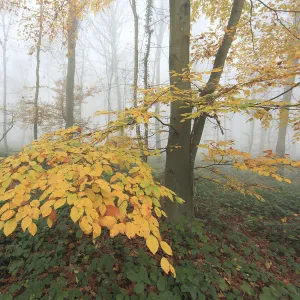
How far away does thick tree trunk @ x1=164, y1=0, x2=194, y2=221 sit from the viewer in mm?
3797

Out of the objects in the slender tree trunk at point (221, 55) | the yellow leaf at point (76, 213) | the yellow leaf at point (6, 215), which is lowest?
the yellow leaf at point (6, 215)

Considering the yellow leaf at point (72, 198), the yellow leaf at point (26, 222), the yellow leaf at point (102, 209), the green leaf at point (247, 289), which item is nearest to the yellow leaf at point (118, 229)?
the yellow leaf at point (102, 209)

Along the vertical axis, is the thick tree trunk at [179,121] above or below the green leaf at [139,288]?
above

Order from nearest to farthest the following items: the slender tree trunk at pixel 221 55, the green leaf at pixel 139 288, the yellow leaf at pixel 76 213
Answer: the yellow leaf at pixel 76 213 → the green leaf at pixel 139 288 → the slender tree trunk at pixel 221 55

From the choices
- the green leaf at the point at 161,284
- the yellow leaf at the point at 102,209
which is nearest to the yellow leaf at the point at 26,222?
the yellow leaf at the point at 102,209

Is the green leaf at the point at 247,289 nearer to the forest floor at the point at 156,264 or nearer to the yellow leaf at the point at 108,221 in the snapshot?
the forest floor at the point at 156,264

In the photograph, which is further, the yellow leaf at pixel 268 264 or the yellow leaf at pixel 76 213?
the yellow leaf at pixel 268 264

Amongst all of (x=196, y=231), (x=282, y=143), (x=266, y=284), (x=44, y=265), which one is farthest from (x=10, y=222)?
(x=282, y=143)

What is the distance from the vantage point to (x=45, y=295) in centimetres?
248

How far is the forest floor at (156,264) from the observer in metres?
2.63

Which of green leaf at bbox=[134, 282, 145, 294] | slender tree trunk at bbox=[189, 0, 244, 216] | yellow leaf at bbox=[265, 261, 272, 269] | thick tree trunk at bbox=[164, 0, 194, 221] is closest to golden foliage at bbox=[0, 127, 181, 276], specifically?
green leaf at bbox=[134, 282, 145, 294]

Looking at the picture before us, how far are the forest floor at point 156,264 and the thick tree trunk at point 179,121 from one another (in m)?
0.81

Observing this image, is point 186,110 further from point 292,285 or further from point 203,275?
point 292,285

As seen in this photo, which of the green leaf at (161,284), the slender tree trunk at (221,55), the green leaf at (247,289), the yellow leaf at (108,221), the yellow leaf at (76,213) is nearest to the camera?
the yellow leaf at (76,213)
